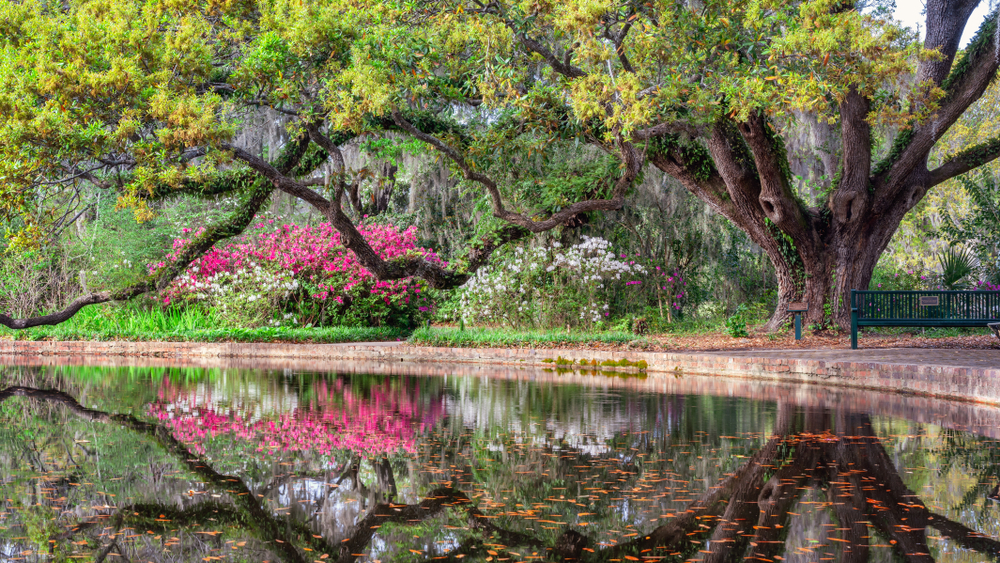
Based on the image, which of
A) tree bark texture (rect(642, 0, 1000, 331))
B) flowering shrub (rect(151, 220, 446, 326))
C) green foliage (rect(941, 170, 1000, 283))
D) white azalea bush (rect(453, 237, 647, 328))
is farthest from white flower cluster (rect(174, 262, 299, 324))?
green foliage (rect(941, 170, 1000, 283))

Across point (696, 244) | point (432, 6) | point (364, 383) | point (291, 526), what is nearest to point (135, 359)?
point (364, 383)

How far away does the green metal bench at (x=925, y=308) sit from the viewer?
48.4 feet

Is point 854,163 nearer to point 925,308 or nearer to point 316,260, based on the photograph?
point 925,308

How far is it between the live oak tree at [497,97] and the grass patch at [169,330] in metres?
2.56

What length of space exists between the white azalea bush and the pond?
7.49 metres

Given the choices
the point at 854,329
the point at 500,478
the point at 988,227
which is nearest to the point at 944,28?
the point at 854,329

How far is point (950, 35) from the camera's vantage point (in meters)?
16.2

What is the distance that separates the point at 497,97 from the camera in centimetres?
1385

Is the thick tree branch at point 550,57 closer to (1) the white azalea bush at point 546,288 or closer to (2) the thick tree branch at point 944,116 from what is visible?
(1) the white azalea bush at point 546,288

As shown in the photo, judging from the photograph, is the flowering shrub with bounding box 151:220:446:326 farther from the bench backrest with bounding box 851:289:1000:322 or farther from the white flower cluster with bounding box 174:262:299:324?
the bench backrest with bounding box 851:289:1000:322

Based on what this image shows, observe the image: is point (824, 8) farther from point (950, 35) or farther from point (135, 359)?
point (135, 359)

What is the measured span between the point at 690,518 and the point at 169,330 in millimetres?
18037

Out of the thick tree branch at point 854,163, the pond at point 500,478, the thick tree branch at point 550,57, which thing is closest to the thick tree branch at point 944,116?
the thick tree branch at point 854,163

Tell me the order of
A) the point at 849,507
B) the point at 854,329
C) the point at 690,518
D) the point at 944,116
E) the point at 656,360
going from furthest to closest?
the point at 944,116
the point at 854,329
the point at 656,360
the point at 849,507
the point at 690,518
